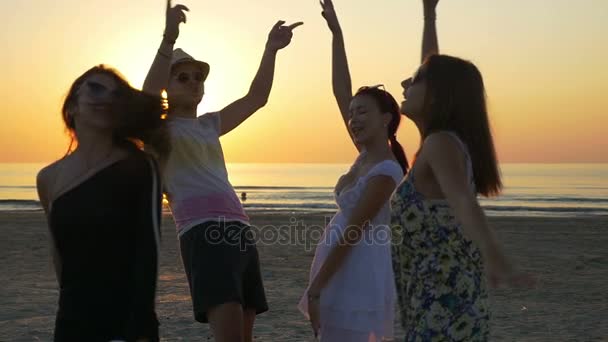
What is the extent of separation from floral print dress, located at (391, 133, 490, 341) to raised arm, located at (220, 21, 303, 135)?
1858 millimetres

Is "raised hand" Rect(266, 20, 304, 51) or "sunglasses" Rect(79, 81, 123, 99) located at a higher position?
"raised hand" Rect(266, 20, 304, 51)

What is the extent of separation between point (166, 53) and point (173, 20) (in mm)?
178

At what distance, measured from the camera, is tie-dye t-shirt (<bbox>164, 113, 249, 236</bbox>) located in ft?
14.1

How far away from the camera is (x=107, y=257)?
282 cm

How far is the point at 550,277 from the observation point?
479 inches

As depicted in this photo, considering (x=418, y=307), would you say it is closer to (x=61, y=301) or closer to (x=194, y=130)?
(x=61, y=301)

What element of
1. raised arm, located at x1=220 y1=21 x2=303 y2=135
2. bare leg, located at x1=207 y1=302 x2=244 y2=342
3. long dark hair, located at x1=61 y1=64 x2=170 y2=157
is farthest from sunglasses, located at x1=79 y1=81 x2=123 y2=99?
raised arm, located at x1=220 y1=21 x2=303 y2=135

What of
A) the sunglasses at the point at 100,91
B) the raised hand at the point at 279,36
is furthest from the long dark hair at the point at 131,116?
the raised hand at the point at 279,36

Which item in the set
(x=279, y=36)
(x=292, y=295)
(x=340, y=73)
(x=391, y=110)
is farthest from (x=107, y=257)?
(x=292, y=295)

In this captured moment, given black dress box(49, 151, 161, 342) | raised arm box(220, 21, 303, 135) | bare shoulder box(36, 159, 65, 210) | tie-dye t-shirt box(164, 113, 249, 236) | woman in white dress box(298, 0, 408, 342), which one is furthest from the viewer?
raised arm box(220, 21, 303, 135)

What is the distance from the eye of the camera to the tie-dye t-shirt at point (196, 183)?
4301 millimetres

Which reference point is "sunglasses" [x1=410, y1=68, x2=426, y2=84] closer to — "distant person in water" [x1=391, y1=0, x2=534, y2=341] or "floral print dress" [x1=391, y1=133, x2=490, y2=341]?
"distant person in water" [x1=391, y1=0, x2=534, y2=341]

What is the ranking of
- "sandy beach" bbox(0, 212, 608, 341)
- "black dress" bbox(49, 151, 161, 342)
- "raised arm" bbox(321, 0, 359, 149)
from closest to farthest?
"black dress" bbox(49, 151, 161, 342) < "raised arm" bbox(321, 0, 359, 149) < "sandy beach" bbox(0, 212, 608, 341)
